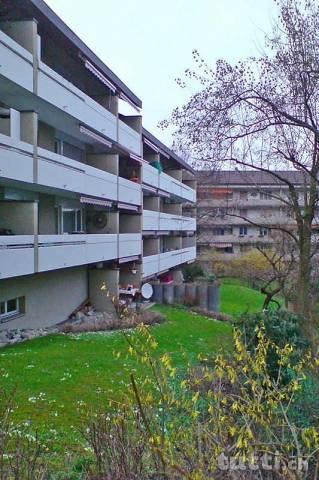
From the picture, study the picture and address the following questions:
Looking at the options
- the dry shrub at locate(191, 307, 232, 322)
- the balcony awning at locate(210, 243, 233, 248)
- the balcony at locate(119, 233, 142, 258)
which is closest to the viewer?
the balcony at locate(119, 233, 142, 258)

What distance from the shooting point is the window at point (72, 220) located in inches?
849

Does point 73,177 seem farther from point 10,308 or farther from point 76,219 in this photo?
point 10,308

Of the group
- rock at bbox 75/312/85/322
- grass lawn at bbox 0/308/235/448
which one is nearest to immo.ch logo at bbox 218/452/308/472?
grass lawn at bbox 0/308/235/448

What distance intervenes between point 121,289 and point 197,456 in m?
22.5

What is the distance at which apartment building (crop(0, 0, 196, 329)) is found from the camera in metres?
15.6

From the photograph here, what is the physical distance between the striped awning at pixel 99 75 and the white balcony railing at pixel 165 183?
19.8ft

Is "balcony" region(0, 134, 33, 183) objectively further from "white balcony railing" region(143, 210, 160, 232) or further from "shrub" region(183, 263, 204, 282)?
"shrub" region(183, 263, 204, 282)

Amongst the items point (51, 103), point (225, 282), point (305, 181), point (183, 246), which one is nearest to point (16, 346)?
point (51, 103)

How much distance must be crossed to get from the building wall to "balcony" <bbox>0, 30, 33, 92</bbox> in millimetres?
5946

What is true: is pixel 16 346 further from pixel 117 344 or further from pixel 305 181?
pixel 305 181


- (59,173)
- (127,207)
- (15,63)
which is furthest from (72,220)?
(15,63)

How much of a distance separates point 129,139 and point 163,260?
9589mm

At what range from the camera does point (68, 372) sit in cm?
1154

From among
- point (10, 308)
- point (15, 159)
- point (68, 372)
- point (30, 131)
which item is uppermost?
point (30, 131)
